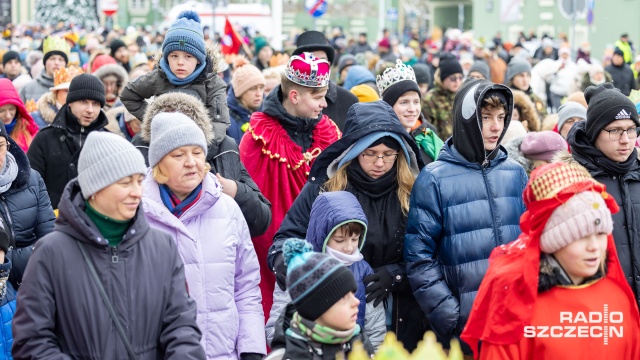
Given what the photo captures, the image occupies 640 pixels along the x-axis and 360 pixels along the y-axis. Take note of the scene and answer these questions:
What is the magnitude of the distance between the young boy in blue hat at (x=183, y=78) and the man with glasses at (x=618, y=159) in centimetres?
238

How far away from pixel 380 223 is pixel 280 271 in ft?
2.02

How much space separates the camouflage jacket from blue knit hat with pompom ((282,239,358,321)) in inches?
232

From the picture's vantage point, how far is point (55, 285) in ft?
13.6

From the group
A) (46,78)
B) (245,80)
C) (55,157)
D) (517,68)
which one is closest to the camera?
(55,157)

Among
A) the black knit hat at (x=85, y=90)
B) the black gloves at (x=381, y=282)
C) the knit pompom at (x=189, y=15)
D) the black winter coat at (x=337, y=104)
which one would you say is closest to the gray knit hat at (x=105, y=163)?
the black gloves at (x=381, y=282)

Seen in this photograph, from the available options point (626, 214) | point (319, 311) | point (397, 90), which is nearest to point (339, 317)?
point (319, 311)

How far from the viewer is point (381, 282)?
5.34m

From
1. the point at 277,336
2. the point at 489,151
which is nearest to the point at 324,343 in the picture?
the point at 277,336

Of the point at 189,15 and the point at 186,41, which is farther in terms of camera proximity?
the point at 189,15

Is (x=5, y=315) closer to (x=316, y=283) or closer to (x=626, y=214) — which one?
(x=316, y=283)

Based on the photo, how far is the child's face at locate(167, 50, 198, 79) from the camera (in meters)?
6.82

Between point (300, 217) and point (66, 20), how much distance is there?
43.9 m

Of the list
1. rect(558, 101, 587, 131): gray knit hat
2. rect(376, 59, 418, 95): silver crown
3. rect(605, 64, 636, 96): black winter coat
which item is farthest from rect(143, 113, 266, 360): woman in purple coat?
rect(605, 64, 636, 96): black winter coat

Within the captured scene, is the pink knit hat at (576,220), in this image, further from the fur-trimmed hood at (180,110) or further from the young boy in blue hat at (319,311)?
the fur-trimmed hood at (180,110)
